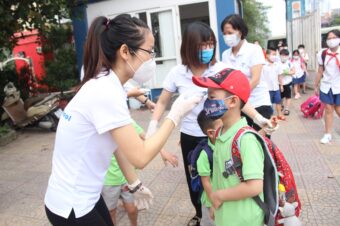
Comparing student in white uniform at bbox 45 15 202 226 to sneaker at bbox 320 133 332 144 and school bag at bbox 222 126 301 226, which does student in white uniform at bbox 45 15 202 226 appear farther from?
sneaker at bbox 320 133 332 144

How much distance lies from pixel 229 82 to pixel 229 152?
0.35m

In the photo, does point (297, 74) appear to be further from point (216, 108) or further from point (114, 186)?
point (216, 108)

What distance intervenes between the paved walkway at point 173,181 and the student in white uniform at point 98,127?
182 centimetres

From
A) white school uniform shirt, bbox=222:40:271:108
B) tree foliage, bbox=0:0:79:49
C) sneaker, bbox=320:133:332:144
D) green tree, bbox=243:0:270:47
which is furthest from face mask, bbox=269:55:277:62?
green tree, bbox=243:0:270:47

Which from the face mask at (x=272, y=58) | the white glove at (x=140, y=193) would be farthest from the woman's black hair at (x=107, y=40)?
the face mask at (x=272, y=58)

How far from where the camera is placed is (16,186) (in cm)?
473

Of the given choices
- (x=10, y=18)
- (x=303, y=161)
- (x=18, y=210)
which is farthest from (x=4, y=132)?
(x=303, y=161)

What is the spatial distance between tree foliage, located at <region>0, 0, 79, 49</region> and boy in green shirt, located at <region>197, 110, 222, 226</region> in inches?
A: 230

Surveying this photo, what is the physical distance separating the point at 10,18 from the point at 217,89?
6.53m

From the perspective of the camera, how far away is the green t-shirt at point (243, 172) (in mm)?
1652

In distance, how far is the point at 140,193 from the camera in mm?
2354

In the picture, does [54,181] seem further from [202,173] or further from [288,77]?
[288,77]

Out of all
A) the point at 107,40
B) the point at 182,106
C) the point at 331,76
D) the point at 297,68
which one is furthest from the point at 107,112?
the point at 297,68

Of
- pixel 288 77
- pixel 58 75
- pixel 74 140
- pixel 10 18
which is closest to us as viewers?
pixel 74 140
